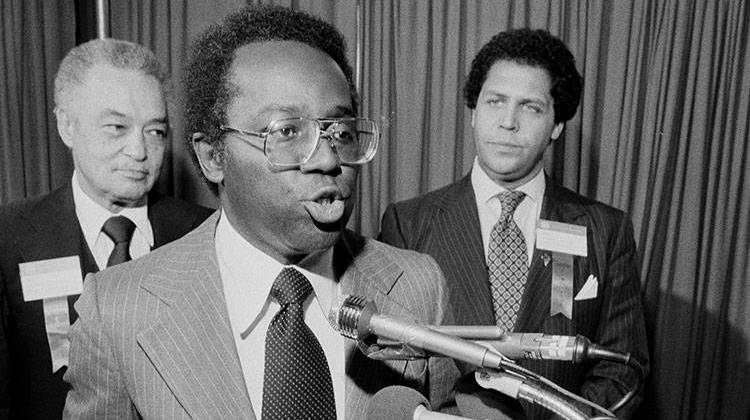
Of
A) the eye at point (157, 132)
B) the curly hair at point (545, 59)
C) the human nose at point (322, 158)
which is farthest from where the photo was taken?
the curly hair at point (545, 59)

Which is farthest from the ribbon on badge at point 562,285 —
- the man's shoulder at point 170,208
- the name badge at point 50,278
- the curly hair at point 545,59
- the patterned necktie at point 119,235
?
the name badge at point 50,278

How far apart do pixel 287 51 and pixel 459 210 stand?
1.15 m

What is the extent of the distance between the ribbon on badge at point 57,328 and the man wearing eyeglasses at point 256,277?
27.4 inches

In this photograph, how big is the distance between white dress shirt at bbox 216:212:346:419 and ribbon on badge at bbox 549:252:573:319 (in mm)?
998

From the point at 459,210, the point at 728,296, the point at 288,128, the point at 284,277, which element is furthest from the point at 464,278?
the point at 728,296

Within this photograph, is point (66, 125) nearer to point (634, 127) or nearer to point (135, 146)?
point (135, 146)

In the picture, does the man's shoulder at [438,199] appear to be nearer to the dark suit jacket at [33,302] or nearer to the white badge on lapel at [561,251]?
the white badge on lapel at [561,251]

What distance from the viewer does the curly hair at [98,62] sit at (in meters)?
1.83

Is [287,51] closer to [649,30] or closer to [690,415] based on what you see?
[649,30]

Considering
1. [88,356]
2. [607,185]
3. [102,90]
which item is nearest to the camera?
[88,356]

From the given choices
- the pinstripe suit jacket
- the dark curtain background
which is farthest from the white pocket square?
the pinstripe suit jacket

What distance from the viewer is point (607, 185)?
2.70 m

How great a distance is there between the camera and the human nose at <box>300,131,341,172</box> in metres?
0.97

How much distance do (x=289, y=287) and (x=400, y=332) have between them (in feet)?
1.21
